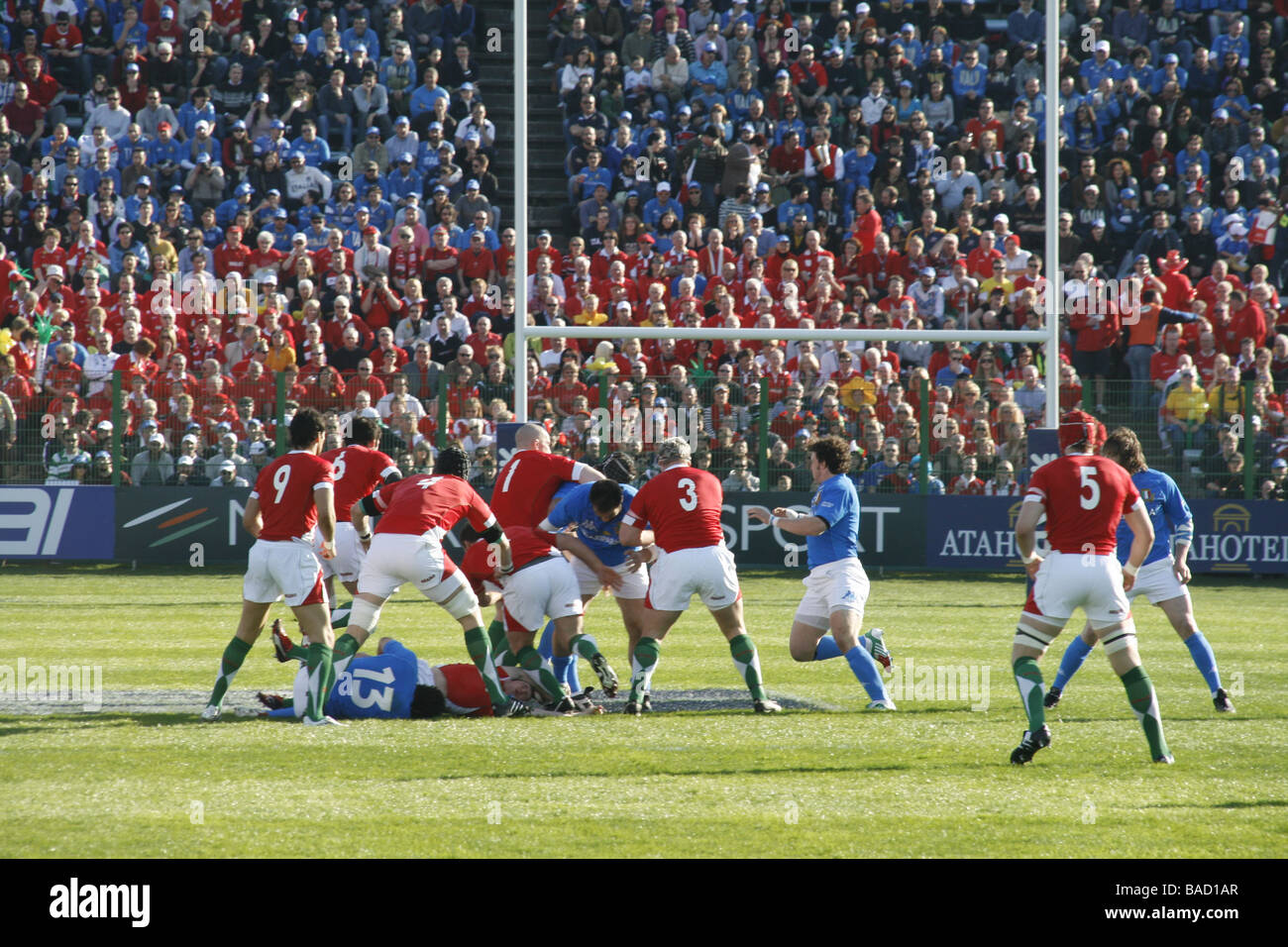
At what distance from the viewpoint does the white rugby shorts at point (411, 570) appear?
384 inches

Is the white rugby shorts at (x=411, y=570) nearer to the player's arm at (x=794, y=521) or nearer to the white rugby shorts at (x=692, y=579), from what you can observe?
the white rugby shorts at (x=692, y=579)

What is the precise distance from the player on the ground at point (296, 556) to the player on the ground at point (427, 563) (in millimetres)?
403

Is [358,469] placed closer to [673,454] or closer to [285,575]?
[285,575]

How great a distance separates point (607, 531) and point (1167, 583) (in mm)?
4108

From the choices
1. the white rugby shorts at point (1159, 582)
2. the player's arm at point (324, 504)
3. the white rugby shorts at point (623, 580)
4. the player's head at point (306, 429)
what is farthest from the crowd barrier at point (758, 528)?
the player's arm at point (324, 504)

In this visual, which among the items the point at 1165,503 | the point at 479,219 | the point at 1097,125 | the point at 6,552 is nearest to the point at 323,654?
the point at 1165,503

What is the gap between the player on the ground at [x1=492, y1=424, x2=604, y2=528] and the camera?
1063 centimetres

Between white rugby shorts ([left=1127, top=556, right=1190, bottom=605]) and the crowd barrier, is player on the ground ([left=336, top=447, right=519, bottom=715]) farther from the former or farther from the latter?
the crowd barrier

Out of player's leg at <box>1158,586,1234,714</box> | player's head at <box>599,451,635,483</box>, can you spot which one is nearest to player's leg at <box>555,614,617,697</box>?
player's head at <box>599,451,635,483</box>

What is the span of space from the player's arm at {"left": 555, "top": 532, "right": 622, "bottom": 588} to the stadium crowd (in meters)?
8.51

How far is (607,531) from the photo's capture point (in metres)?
10.8

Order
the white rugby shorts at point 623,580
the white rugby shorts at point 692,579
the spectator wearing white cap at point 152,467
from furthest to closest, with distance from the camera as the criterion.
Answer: the spectator wearing white cap at point 152,467 → the white rugby shorts at point 623,580 → the white rugby shorts at point 692,579

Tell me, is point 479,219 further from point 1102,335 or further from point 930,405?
point 1102,335

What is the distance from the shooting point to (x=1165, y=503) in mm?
10781
